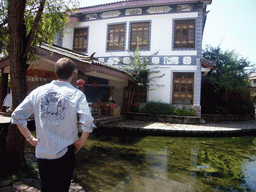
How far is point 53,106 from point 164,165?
3.74 m

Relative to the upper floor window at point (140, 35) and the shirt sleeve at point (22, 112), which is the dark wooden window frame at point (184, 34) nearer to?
the upper floor window at point (140, 35)

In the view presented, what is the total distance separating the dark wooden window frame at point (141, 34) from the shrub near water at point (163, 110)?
11.5 ft

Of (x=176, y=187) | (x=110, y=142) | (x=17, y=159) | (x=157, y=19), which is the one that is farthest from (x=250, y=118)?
(x=17, y=159)

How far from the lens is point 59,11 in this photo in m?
4.39

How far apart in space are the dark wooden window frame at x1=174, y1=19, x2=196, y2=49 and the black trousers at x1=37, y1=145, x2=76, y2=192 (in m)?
10.8

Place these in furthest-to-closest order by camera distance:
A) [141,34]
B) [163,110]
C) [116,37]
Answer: [116,37] → [141,34] → [163,110]

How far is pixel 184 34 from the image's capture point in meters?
11.1

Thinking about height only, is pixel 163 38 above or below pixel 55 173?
above

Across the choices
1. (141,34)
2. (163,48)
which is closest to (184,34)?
(163,48)

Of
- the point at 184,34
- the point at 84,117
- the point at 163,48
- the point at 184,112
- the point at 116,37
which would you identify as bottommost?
the point at 184,112

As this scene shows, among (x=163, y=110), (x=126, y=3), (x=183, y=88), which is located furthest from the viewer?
(x=126, y=3)

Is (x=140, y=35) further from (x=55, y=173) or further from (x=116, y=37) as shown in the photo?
(x=55, y=173)

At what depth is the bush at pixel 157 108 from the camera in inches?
412

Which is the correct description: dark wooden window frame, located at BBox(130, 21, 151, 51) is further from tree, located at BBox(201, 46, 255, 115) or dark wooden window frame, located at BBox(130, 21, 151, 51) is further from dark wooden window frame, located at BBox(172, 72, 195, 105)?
tree, located at BBox(201, 46, 255, 115)
